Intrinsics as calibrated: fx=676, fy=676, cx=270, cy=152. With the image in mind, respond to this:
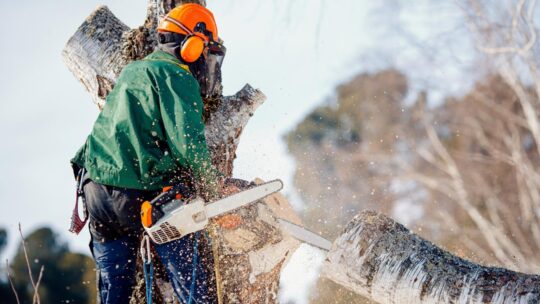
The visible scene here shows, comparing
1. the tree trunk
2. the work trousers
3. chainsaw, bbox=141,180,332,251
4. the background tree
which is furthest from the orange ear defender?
the background tree

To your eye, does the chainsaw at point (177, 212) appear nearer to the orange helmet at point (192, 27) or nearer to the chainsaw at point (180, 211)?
the chainsaw at point (180, 211)

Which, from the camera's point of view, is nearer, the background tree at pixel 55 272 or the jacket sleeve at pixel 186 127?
the jacket sleeve at pixel 186 127

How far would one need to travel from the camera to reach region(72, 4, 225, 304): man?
318 cm

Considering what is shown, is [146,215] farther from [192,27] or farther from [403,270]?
[403,270]

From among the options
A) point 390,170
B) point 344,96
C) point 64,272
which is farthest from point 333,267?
point 344,96

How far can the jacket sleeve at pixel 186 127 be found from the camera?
123 inches

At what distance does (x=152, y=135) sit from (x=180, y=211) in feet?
1.32

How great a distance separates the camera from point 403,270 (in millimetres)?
3078

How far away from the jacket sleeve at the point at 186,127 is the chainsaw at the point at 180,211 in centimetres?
12

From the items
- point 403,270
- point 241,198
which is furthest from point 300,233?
point 403,270

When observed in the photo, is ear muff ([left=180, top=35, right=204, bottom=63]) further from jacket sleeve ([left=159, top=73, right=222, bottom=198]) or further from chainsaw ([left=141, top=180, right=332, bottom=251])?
chainsaw ([left=141, top=180, right=332, bottom=251])

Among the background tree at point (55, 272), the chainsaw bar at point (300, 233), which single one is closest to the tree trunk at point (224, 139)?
the chainsaw bar at point (300, 233)

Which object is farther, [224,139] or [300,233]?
[224,139]

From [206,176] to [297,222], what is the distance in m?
0.78
